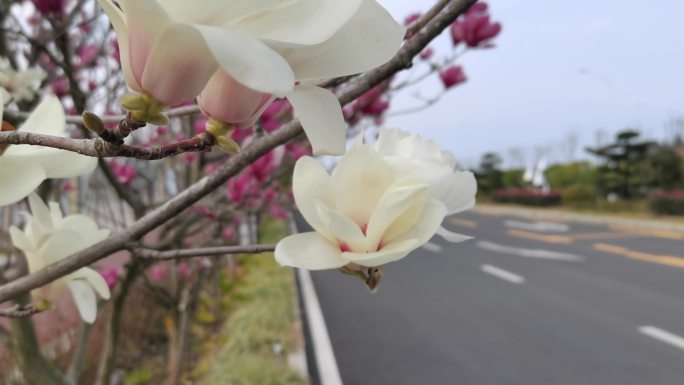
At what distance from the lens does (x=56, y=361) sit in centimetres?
364

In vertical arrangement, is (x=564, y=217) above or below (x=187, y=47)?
below

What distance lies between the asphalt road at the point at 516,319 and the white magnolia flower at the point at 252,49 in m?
3.89

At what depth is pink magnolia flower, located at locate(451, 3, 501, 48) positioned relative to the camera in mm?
1703

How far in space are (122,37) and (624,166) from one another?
25.2 metres

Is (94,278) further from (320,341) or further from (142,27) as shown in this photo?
(320,341)

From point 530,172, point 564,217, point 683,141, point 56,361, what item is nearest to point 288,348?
point 56,361

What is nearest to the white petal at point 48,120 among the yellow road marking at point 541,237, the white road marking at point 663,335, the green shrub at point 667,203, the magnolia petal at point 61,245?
the magnolia petal at point 61,245

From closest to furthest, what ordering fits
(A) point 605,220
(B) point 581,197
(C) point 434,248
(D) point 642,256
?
(D) point 642,256
(C) point 434,248
(A) point 605,220
(B) point 581,197

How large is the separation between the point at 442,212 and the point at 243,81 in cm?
28

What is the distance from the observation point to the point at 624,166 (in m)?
22.5

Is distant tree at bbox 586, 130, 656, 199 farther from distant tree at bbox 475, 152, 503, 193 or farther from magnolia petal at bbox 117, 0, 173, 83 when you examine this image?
magnolia petal at bbox 117, 0, 173, 83

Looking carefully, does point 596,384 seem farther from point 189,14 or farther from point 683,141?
point 683,141

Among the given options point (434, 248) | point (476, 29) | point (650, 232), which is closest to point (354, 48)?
point (476, 29)

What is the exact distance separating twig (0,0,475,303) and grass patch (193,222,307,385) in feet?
9.13
